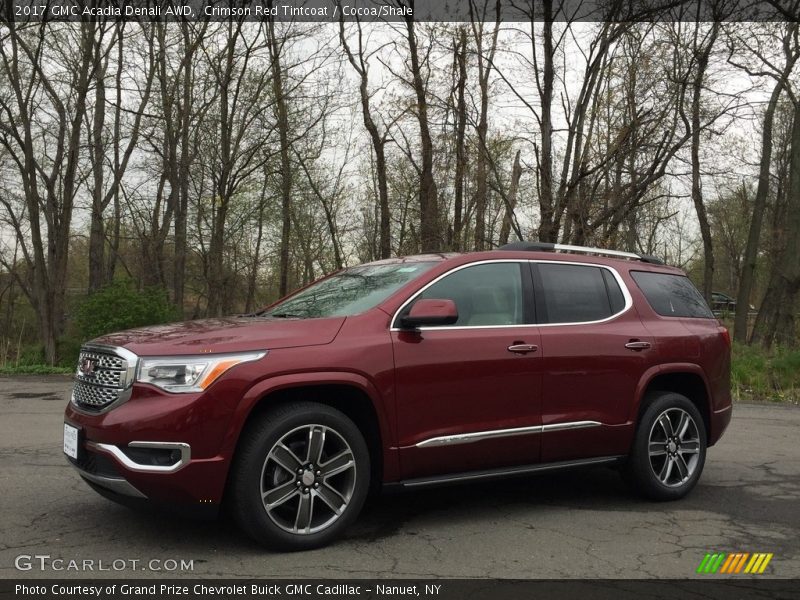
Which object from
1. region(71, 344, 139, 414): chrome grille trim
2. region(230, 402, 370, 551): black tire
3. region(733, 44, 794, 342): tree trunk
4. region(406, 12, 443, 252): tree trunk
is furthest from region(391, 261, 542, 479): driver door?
region(733, 44, 794, 342): tree trunk

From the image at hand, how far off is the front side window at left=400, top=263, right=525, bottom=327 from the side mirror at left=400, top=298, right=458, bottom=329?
0.31 metres

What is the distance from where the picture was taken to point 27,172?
2203cm

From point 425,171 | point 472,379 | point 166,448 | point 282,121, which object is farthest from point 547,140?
point 166,448

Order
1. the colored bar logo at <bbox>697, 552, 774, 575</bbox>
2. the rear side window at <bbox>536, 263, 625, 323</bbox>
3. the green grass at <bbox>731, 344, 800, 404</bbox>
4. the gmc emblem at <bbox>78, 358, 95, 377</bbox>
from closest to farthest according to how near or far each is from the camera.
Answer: the colored bar logo at <bbox>697, 552, 774, 575</bbox>, the gmc emblem at <bbox>78, 358, 95, 377</bbox>, the rear side window at <bbox>536, 263, 625, 323</bbox>, the green grass at <bbox>731, 344, 800, 404</bbox>

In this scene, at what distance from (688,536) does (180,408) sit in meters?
3.24

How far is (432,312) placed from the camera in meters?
4.52

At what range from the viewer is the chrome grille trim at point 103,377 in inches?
163

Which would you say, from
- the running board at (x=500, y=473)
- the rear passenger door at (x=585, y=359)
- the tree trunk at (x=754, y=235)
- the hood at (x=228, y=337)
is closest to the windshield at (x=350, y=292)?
the hood at (x=228, y=337)

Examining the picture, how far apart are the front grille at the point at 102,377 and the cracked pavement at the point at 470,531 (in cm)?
80

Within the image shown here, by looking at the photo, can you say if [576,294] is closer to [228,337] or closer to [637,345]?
[637,345]

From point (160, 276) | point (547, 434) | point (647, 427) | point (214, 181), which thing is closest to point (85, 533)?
point (547, 434)

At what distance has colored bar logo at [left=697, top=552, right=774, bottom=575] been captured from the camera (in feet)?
13.8

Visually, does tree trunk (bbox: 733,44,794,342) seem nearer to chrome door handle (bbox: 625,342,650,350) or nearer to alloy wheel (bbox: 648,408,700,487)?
alloy wheel (bbox: 648,408,700,487)

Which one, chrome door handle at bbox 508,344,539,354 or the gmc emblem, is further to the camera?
chrome door handle at bbox 508,344,539,354
